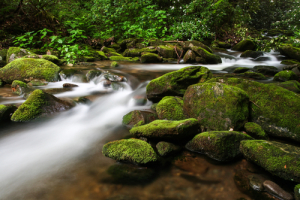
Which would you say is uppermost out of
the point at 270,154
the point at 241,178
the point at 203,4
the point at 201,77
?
the point at 203,4

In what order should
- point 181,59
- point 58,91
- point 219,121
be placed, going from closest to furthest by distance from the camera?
point 219,121 → point 58,91 → point 181,59

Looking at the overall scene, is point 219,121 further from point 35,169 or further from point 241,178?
point 35,169

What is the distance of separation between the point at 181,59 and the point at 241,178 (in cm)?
878

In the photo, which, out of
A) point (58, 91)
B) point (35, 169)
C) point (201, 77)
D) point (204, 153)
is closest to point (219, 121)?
point (204, 153)

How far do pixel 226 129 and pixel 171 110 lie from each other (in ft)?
3.81

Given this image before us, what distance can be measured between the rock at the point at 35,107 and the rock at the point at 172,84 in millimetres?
2337

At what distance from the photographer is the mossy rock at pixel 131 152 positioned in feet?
8.54

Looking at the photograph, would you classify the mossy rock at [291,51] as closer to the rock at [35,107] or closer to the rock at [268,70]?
the rock at [268,70]

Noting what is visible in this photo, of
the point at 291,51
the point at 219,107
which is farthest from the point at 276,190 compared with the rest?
the point at 291,51

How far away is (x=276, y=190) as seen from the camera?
2.11 metres

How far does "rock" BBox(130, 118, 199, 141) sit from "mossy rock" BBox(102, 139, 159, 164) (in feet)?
1.12

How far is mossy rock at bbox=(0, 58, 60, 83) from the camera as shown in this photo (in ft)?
20.6

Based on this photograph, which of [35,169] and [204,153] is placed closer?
[35,169]

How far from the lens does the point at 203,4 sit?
14.1 metres
